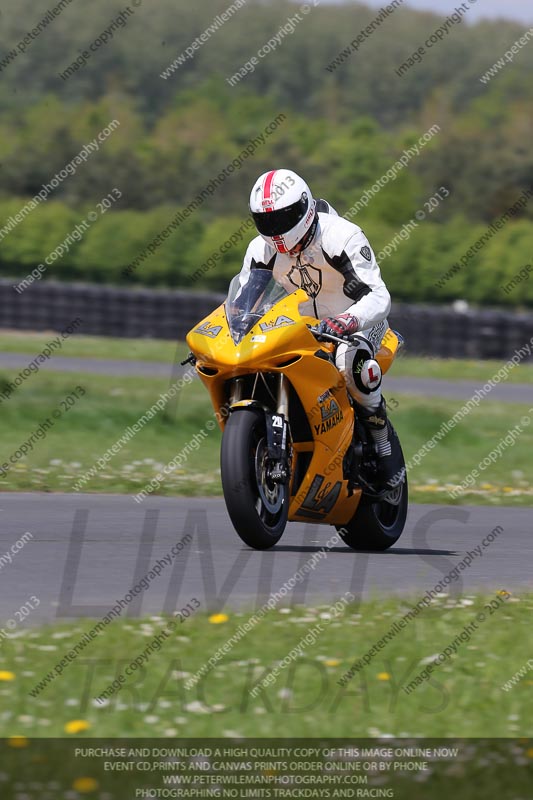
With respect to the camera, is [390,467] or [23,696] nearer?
[23,696]

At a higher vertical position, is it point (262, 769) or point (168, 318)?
point (262, 769)

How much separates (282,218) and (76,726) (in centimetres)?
362

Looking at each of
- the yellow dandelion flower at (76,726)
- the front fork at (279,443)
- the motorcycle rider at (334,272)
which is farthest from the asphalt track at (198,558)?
the yellow dandelion flower at (76,726)

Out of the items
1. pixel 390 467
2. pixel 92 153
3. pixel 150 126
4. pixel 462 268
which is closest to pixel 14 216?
pixel 462 268

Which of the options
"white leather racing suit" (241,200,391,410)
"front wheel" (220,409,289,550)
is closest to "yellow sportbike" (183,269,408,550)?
"front wheel" (220,409,289,550)

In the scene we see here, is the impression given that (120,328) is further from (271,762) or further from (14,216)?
(271,762)

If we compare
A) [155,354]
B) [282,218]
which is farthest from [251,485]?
[155,354]

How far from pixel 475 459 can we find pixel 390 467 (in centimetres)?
621

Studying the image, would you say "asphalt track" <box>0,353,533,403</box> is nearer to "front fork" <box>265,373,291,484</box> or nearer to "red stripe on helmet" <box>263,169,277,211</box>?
"red stripe on helmet" <box>263,169,277,211</box>

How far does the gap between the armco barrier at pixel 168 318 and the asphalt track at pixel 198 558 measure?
1506cm

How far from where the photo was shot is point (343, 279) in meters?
7.93

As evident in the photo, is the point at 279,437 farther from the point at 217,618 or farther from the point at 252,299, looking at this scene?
the point at 217,618

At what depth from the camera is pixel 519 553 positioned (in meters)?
8.32

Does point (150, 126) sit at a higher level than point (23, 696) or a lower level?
lower
